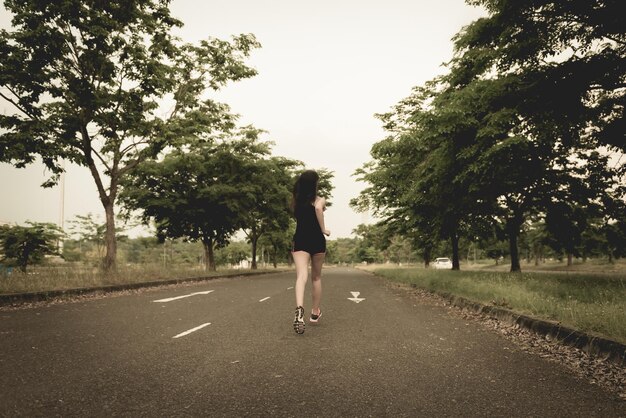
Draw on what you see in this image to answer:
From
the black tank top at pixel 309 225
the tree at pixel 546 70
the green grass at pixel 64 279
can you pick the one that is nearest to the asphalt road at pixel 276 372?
the black tank top at pixel 309 225

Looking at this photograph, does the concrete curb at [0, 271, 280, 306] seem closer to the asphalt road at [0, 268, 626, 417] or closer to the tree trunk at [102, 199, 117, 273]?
the tree trunk at [102, 199, 117, 273]

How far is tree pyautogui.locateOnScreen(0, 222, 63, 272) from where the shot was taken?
53.6 feet

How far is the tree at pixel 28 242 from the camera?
16344 millimetres

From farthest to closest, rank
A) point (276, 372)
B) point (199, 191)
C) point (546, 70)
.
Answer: point (199, 191) < point (546, 70) < point (276, 372)

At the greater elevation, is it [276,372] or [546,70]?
[546,70]

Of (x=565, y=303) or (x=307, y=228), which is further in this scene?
(x=565, y=303)

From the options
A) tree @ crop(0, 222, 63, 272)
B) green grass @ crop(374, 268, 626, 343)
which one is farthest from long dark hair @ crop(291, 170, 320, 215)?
tree @ crop(0, 222, 63, 272)

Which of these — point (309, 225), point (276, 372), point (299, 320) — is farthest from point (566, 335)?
point (276, 372)

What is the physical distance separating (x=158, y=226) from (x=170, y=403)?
24008mm

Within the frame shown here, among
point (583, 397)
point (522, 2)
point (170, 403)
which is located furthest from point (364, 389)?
point (522, 2)

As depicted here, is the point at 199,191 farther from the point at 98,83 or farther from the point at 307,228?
the point at 307,228

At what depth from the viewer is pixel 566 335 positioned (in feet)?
17.5

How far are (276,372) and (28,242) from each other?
17.4 metres

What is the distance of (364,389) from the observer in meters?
3.47
